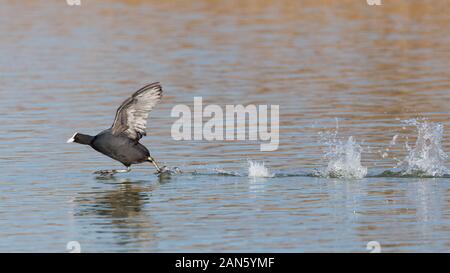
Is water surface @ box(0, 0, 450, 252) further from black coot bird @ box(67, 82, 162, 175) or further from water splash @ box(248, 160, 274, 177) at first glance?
black coot bird @ box(67, 82, 162, 175)

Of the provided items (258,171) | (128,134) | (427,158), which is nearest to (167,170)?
(128,134)

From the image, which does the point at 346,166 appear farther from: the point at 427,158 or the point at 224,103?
the point at 224,103

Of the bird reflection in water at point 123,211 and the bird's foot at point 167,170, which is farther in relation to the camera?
the bird's foot at point 167,170

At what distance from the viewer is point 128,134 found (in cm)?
1571

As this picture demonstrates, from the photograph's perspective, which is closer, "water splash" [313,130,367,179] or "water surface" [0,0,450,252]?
"water surface" [0,0,450,252]

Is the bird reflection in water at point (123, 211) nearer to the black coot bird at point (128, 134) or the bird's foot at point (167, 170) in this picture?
the bird's foot at point (167, 170)

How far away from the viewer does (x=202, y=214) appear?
13281 mm

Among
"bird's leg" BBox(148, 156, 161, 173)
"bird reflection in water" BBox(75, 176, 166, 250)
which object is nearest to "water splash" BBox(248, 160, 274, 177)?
"bird reflection in water" BBox(75, 176, 166, 250)

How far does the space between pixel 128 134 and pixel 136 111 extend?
354 millimetres

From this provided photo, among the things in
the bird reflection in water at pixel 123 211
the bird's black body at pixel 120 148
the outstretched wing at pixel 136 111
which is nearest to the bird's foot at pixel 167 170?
the bird reflection in water at pixel 123 211

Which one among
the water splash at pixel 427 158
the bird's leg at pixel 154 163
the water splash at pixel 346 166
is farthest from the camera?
the bird's leg at pixel 154 163

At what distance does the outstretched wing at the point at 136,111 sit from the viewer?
15383mm

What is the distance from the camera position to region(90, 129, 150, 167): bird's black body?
15.5m

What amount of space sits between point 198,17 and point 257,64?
39.9 ft
